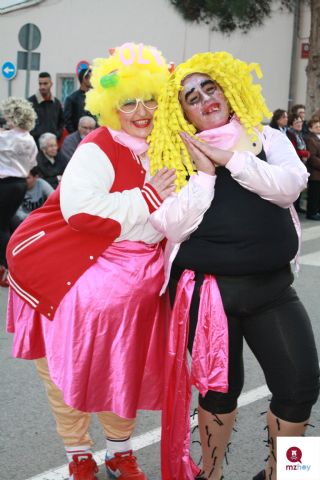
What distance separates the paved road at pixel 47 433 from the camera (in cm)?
329

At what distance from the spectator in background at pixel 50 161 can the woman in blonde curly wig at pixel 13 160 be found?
175cm

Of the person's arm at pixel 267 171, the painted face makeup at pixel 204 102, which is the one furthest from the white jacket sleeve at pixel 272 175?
the painted face makeup at pixel 204 102

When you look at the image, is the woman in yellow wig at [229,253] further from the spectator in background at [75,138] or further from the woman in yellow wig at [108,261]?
the spectator in background at [75,138]

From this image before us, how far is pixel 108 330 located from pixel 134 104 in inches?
33.6

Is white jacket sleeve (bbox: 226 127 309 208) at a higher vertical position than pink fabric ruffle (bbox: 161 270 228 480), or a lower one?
higher

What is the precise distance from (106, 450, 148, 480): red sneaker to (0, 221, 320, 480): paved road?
9 centimetres

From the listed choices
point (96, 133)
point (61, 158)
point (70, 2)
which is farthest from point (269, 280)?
point (70, 2)

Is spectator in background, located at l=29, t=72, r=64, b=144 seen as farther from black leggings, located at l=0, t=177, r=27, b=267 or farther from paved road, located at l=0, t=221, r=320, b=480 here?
paved road, located at l=0, t=221, r=320, b=480

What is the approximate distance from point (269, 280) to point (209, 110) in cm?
64

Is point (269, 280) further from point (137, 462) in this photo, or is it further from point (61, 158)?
point (61, 158)

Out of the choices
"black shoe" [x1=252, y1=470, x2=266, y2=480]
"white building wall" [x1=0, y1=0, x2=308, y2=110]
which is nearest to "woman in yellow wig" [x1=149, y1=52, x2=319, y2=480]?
"black shoe" [x1=252, y1=470, x2=266, y2=480]

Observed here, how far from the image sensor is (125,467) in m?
3.11

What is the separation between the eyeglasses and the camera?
9.52ft

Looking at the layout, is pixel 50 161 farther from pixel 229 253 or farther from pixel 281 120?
pixel 229 253
